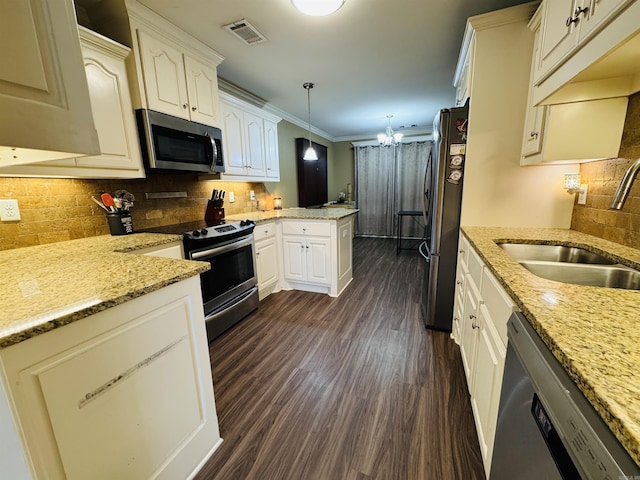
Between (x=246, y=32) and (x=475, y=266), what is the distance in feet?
7.55

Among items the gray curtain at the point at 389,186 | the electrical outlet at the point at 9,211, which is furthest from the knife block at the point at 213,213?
the gray curtain at the point at 389,186

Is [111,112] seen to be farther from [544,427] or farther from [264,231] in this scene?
[544,427]

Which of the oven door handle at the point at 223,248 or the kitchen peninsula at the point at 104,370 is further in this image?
the oven door handle at the point at 223,248

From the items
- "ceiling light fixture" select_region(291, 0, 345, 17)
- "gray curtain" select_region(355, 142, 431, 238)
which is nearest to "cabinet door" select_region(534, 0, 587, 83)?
"ceiling light fixture" select_region(291, 0, 345, 17)

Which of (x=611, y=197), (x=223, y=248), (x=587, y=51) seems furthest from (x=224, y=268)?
(x=611, y=197)

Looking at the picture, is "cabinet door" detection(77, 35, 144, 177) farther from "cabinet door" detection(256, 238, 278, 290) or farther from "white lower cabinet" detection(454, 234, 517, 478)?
"white lower cabinet" detection(454, 234, 517, 478)

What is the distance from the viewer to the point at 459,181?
6.56 feet

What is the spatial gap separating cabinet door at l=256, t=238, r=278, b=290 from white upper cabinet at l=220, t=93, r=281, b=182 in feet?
2.54

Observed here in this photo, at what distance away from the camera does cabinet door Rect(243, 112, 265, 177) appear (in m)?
2.95

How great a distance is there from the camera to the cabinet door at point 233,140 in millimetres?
2633

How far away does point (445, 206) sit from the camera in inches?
81.3

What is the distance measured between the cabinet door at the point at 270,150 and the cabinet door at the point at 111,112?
162 cm

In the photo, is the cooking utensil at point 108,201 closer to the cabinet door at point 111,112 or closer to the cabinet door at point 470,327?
the cabinet door at point 111,112

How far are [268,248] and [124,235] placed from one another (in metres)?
1.32
